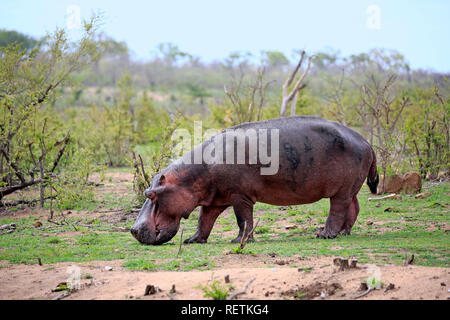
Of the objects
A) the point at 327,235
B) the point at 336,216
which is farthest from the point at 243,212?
the point at 336,216

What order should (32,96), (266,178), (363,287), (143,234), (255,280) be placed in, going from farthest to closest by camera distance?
1. (32,96)
2. (266,178)
3. (143,234)
4. (255,280)
5. (363,287)

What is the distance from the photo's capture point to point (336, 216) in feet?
26.1

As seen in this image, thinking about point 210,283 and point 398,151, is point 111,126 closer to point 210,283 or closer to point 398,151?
point 398,151

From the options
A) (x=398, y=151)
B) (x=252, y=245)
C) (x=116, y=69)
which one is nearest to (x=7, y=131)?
(x=252, y=245)

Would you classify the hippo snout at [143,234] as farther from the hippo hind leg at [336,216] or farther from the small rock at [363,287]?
the small rock at [363,287]

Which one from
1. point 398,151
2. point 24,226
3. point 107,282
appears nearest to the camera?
point 107,282

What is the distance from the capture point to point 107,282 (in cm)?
572

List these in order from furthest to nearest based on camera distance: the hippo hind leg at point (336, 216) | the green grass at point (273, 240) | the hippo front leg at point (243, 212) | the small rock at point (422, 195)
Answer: the small rock at point (422, 195)
the hippo hind leg at point (336, 216)
the hippo front leg at point (243, 212)
the green grass at point (273, 240)

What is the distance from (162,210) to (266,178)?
1.62 meters

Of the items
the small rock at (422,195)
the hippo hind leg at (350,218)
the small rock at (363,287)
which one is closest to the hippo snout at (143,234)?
the hippo hind leg at (350,218)

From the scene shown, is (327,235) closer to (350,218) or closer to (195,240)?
(350,218)

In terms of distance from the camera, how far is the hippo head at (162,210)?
25.3 feet

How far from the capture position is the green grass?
6473mm

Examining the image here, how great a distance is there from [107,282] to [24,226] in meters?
4.71
